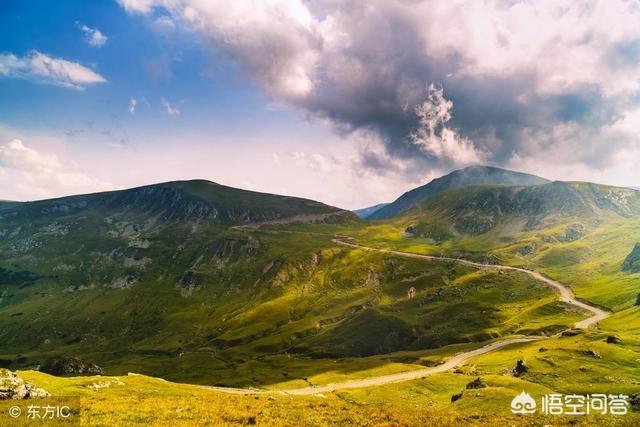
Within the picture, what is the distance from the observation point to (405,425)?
32.1 meters

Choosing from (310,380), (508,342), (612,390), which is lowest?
(310,380)

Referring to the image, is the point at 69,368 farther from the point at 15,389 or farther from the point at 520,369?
the point at 520,369

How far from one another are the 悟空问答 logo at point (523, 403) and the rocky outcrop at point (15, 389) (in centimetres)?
5992

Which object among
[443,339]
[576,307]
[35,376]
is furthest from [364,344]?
[35,376]

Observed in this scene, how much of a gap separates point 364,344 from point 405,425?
170893 millimetres

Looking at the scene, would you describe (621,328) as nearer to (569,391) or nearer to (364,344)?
(569,391)

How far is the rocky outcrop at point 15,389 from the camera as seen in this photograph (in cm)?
4159
